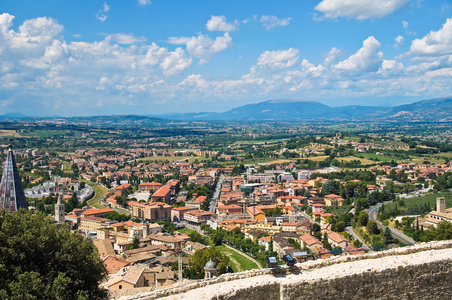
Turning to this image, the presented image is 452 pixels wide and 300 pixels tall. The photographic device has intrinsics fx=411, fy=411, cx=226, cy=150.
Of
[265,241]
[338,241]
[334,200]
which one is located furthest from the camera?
[334,200]

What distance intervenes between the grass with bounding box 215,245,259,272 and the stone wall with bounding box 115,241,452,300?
1884 centimetres

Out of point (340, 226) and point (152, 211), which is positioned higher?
point (340, 226)

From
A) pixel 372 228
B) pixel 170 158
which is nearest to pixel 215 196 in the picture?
pixel 372 228

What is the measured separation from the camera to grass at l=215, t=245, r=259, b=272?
2580cm

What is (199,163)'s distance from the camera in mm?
88125

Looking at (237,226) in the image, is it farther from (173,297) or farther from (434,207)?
(173,297)

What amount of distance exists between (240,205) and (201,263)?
88.2 feet

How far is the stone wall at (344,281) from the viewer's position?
5852 millimetres

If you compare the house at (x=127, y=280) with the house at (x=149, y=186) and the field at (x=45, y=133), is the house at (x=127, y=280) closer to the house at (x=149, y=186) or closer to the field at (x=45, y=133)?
the house at (x=149, y=186)

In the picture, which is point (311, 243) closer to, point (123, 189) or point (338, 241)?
point (338, 241)

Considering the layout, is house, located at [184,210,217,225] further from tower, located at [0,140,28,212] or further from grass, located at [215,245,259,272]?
tower, located at [0,140,28,212]

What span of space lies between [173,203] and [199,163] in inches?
1371

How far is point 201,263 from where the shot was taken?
22734 millimetres

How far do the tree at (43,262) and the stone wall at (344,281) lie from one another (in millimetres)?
2224
